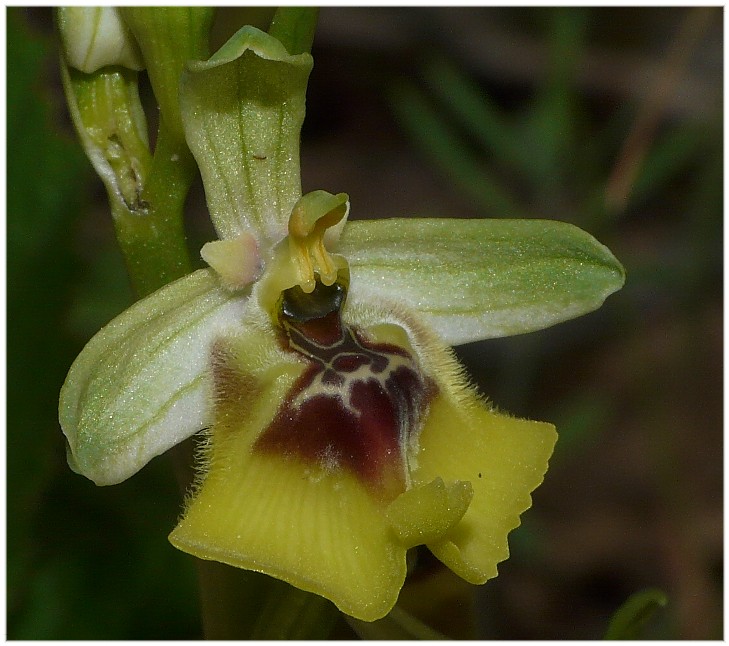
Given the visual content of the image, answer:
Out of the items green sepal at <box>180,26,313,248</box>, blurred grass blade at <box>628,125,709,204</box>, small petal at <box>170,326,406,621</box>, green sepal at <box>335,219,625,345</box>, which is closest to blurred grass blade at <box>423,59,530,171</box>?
blurred grass blade at <box>628,125,709,204</box>

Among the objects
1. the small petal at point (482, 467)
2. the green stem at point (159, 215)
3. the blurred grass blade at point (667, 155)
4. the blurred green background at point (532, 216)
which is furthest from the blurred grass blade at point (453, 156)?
the green stem at point (159, 215)

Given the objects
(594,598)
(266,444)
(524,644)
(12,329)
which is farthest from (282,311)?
(594,598)

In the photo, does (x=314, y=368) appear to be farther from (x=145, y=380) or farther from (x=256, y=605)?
(x=256, y=605)

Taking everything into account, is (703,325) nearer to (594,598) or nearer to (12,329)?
(594,598)

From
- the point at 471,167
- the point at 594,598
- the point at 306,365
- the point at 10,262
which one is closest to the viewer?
the point at 306,365

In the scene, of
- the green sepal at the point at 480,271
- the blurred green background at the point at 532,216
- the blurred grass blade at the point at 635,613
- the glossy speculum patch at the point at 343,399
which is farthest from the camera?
the blurred green background at the point at 532,216

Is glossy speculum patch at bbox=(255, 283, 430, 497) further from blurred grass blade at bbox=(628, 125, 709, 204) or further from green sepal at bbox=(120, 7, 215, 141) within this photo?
blurred grass blade at bbox=(628, 125, 709, 204)

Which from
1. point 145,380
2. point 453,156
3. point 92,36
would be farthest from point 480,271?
point 453,156

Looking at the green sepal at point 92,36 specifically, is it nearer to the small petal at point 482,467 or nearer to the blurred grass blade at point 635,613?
the small petal at point 482,467
